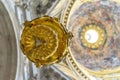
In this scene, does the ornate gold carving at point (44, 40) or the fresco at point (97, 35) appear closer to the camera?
the ornate gold carving at point (44, 40)

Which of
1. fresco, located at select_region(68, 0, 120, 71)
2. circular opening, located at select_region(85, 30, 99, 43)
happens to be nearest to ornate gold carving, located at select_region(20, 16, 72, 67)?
fresco, located at select_region(68, 0, 120, 71)

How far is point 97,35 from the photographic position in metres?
15.7

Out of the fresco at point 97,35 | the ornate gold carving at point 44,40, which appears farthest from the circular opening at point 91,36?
the ornate gold carving at point 44,40

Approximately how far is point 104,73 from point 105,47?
142 centimetres

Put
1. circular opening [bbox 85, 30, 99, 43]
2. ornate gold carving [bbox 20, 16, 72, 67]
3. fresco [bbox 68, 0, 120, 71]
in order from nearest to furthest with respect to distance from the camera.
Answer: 1. ornate gold carving [bbox 20, 16, 72, 67]
2. fresco [bbox 68, 0, 120, 71]
3. circular opening [bbox 85, 30, 99, 43]

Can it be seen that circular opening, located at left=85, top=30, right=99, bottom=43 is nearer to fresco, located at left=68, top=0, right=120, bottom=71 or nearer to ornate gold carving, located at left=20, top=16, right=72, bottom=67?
fresco, located at left=68, top=0, right=120, bottom=71

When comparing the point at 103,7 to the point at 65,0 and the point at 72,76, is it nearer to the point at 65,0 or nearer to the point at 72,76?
the point at 65,0

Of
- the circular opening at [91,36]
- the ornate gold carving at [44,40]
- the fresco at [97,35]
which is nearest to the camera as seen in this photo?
the ornate gold carving at [44,40]

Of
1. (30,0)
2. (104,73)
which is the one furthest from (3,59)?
(104,73)

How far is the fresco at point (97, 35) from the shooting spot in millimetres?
14477

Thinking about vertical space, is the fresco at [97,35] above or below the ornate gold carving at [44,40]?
above

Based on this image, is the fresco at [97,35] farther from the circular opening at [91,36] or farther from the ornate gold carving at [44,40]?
the ornate gold carving at [44,40]

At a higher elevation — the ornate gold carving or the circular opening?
the circular opening

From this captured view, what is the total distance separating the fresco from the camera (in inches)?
570
